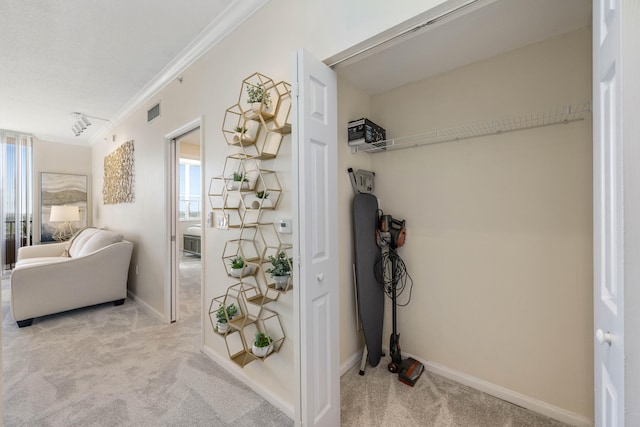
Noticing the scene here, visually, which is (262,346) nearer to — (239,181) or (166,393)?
(166,393)

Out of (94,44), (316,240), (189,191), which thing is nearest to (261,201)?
(316,240)

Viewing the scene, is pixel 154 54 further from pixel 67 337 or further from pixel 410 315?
pixel 410 315

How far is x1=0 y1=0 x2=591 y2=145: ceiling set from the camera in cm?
153

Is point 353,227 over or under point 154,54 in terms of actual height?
under

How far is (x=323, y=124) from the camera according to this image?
4.84ft

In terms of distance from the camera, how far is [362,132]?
6.78ft

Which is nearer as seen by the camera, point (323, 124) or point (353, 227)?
point (323, 124)

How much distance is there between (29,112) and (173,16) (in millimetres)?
3622

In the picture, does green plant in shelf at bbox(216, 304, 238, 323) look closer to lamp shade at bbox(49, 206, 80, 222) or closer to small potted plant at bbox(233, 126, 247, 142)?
small potted plant at bbox(233, 126, 247, 142)

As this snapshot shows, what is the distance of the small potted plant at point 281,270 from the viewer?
1652mm

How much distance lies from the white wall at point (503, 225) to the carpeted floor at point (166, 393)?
0.91 ft

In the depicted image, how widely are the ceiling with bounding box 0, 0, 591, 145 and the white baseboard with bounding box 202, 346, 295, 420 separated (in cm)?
208

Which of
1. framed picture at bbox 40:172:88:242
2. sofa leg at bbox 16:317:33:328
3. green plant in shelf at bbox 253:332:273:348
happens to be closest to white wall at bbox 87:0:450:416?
green plant in shelf at bbox 253:332:273:348

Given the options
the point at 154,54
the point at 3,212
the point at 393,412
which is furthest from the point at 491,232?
the point at 3,212
